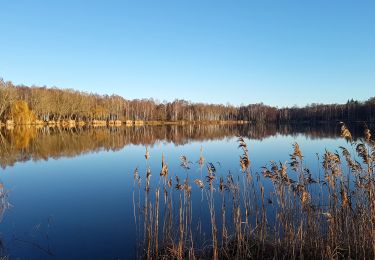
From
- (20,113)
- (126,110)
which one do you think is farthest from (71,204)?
(126,110)

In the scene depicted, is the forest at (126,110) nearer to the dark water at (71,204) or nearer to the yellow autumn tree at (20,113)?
the yellow autumn tree at (20,113)

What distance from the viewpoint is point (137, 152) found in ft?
105

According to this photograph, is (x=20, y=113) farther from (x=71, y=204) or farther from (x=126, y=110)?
(x=71, y=204)

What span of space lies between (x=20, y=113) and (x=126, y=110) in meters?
53.0

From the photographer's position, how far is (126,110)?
12225 cm

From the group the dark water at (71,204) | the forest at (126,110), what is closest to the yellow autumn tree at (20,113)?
the forest at (126,110)

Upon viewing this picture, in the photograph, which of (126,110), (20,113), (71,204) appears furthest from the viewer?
(126,110)

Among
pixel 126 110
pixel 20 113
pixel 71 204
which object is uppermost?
pixel 126 110

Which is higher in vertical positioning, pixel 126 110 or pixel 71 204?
pixel 126 110

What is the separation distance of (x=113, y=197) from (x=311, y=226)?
31.4 feet

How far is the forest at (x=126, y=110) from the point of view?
238 feet

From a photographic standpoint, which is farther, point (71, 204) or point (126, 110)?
point (126, 110)

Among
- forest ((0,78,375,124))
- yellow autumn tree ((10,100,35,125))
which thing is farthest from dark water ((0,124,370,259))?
forest ((0,78,375,124))

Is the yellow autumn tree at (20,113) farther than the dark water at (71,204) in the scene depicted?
Yes
